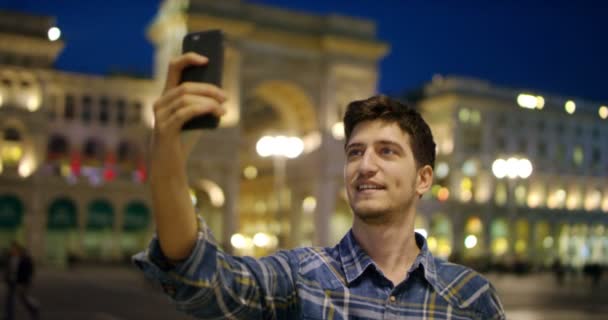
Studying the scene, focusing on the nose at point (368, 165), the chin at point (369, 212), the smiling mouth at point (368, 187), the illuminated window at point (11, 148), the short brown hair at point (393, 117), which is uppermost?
the illuminated window at point (11, 148)

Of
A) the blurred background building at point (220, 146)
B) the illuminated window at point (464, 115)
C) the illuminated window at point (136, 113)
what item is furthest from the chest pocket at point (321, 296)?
the illuminated window at point (464, 115)

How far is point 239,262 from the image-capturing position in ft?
9.49

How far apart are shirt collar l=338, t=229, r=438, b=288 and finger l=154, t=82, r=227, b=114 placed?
952mm

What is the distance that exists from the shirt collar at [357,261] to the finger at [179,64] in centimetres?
104

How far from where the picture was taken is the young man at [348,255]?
8.39 ft

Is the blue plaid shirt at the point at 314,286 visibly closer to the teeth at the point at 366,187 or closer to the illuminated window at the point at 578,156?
the teeth at the point at 366,187

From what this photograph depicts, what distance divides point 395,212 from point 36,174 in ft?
193

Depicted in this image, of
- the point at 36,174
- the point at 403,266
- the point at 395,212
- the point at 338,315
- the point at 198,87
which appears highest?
the point at 36,174

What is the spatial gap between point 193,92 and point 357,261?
107cm

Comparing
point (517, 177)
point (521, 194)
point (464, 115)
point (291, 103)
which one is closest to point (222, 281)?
point (291, 103)

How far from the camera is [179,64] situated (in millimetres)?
2533

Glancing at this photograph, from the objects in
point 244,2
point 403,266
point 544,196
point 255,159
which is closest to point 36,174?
point 244,2

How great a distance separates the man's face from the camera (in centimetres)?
324

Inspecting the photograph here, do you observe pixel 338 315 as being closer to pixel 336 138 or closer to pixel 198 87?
pixel 198 87
